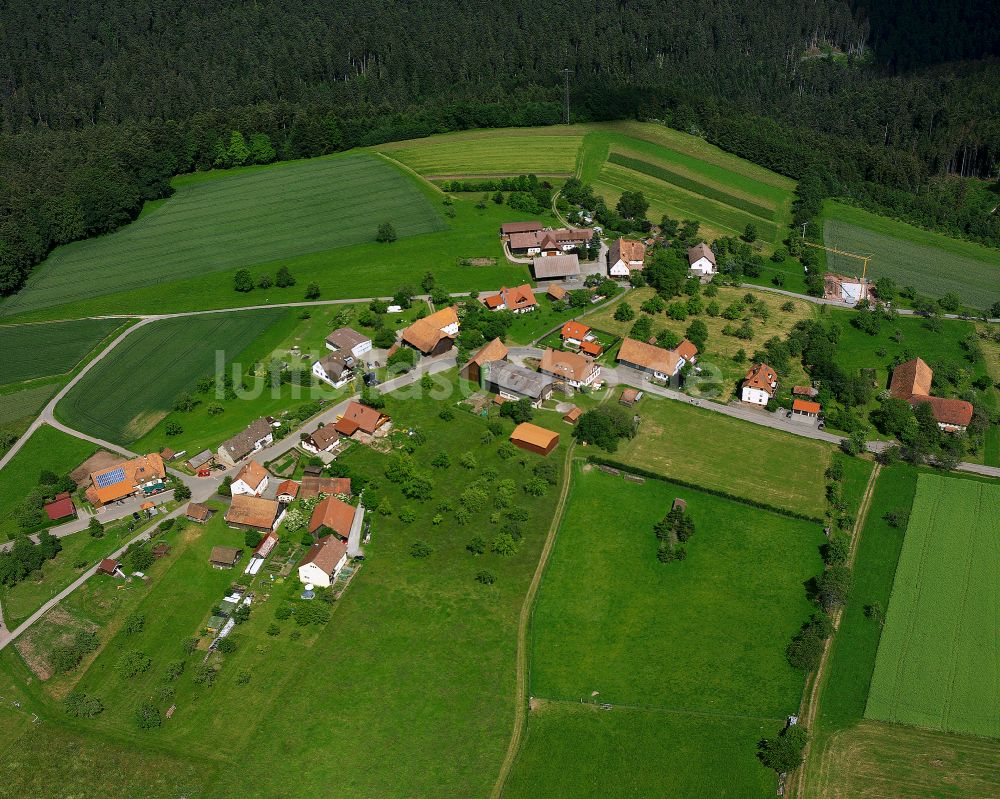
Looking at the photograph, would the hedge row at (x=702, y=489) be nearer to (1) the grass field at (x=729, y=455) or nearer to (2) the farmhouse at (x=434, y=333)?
(1) the grass field at (x=729, y=455)

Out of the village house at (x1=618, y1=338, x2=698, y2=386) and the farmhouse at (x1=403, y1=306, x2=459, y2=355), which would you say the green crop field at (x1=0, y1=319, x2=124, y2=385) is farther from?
the village house at (x1=618, y1=338, x2=698, y2=386)

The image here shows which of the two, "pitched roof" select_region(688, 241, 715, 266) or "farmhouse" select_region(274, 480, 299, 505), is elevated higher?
"pitched roof" select_region(688, 241, 715, 266)

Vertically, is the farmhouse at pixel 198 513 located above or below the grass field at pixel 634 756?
above

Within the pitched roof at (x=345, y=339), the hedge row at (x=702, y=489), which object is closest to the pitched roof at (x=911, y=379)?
the hedge row at (x=702, y=489)

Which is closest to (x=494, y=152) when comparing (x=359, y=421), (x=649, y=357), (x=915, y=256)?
(x=915, y=256)

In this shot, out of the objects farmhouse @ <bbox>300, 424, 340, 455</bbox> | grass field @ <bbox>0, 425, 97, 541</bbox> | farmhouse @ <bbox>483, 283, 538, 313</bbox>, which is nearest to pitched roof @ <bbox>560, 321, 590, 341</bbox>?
farmhouse @ <bbox>483, 283, 538, 313</bbox>

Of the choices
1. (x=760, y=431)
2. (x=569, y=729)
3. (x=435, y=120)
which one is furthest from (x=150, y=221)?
(x=569, y=729)

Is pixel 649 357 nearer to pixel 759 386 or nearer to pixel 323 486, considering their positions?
pixel 759 386
